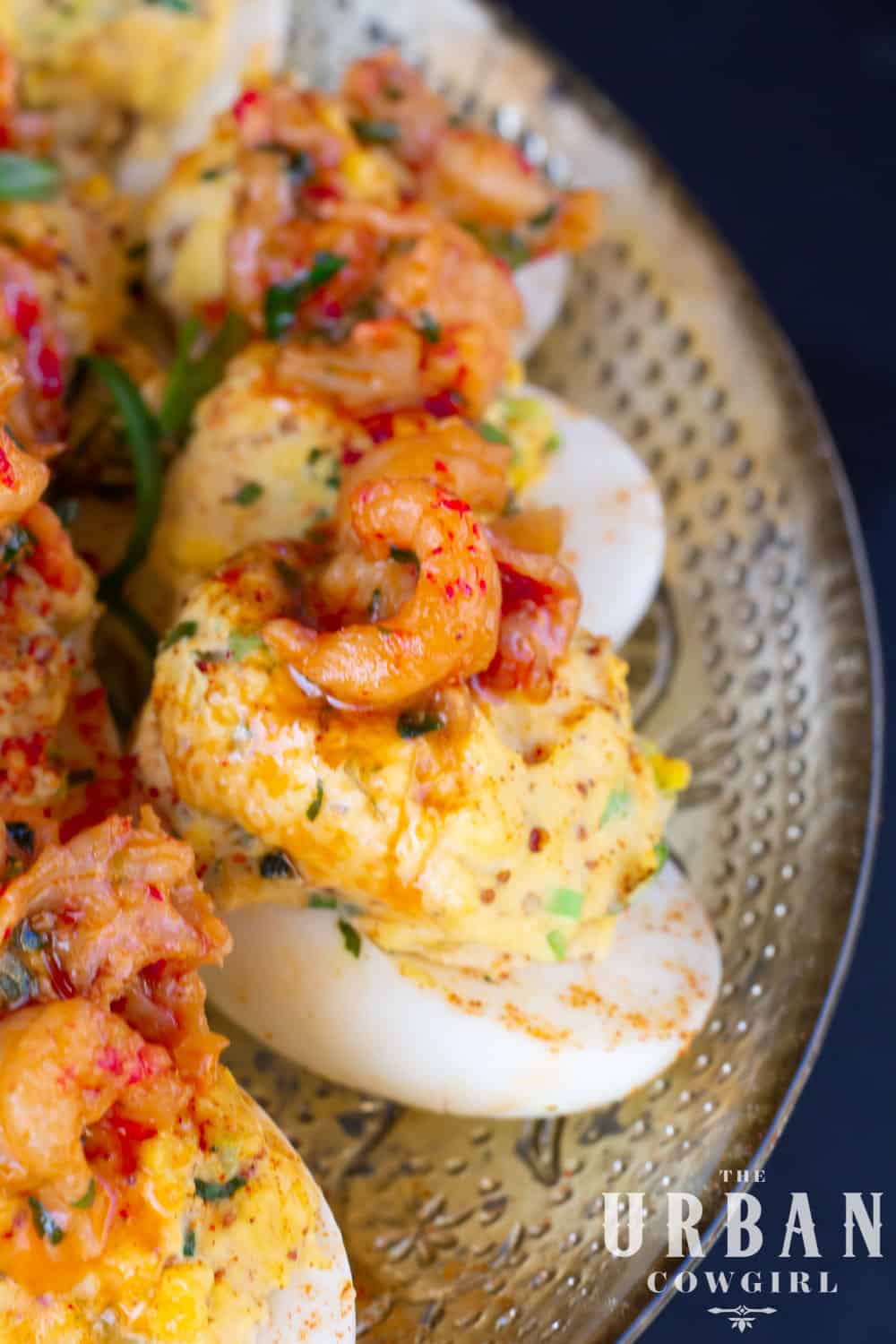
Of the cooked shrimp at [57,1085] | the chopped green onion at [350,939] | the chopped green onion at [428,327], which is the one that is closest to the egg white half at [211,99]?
the chopped green onion at [428,327]

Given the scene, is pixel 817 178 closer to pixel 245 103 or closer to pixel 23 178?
pixel 245 103

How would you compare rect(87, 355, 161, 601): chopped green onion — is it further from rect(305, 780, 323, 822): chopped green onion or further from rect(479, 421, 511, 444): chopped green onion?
rect(305, 780, 323, 822): chopped green onion

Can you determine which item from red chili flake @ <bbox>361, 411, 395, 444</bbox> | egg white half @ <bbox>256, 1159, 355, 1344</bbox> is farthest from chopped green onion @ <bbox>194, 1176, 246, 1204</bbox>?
red chili flake @ <bbox>361, 411, 395, 444</bbox>

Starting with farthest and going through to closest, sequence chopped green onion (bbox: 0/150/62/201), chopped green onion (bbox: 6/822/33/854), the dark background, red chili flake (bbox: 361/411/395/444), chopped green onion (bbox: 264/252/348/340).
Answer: the dark background, chopped green onion (bbox: 0/150/62/201), chopped green onion (bbox: 264/252/348/340), red chili flake (bbox: 361/411/395/444), chopped green onion (bbox: 6/822/33/854)

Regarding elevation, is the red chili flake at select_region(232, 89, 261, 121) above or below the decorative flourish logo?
above

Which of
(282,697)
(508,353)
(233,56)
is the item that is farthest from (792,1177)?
(233,56)

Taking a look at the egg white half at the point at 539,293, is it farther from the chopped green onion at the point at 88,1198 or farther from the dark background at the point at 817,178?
the chopped green onion at the point at 88,1198

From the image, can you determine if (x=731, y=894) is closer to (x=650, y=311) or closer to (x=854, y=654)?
(x=854, y=654)
